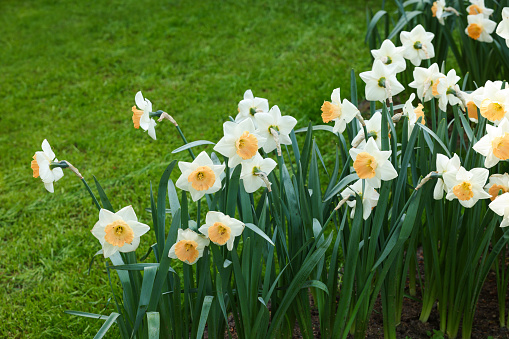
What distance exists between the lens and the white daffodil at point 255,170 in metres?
1.28

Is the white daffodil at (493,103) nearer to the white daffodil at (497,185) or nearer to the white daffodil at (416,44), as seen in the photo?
the white daffodil at (497,185)

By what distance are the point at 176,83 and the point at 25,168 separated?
142 centimetres

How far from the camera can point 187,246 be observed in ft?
4.21

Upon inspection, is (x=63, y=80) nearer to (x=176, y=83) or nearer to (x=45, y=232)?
(x=176, y=83)

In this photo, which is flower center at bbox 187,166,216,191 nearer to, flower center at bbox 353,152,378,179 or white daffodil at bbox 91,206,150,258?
white daffodil at bbox 91,206,150,258

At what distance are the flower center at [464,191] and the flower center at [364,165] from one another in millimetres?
234

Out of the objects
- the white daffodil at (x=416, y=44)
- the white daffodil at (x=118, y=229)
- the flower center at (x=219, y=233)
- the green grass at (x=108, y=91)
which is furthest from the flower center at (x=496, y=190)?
the green grass at (x=108, y=91)

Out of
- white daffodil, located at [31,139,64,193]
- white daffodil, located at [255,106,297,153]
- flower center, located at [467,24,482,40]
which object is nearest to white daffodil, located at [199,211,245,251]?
white daffodil, located at [255,106,297,153]

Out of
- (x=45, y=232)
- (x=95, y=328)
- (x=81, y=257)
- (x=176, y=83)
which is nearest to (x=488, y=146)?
(x=95, y=328)

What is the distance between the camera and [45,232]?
8.61 feet

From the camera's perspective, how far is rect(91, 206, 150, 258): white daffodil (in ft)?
4.03

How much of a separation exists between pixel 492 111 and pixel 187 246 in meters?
0.96

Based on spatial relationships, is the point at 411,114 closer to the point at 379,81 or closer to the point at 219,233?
the point at 379,81

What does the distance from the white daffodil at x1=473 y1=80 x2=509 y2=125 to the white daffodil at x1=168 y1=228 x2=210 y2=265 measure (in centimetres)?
90
